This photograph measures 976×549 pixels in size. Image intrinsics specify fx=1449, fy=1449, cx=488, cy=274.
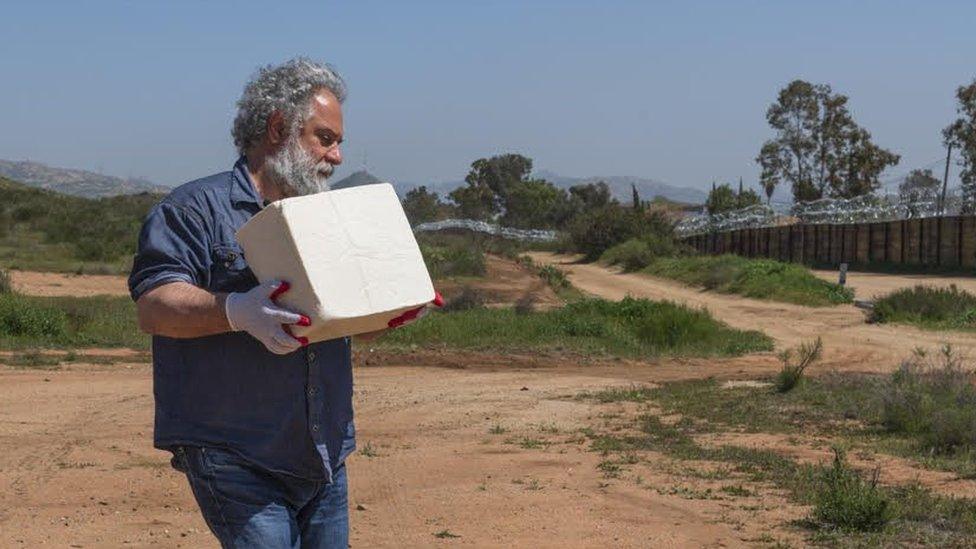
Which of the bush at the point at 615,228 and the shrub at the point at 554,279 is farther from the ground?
the bush at the point at 615,228

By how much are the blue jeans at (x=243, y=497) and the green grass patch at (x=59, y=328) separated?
A: 1528 cm

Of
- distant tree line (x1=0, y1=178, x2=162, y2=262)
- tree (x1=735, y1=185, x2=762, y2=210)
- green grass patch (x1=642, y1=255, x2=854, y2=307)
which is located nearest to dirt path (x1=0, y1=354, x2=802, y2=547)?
green grass patch (x1=642, y1=255, x2=854, y2=307)

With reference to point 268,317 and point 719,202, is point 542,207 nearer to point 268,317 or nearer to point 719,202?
point 719,202

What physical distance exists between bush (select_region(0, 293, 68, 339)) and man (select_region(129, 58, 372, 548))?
16070 millimetres

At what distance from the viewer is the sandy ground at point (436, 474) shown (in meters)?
7.82

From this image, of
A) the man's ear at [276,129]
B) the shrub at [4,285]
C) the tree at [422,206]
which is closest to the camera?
the man's ear at [276,129]

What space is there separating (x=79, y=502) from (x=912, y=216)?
117 ft

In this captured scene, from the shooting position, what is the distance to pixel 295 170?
376cm

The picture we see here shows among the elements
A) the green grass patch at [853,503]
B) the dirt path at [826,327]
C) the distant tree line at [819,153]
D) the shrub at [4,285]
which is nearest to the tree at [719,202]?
the distant tree line at [819,153]

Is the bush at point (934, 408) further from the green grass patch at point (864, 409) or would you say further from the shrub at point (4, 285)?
the shrub at point (4, 285)

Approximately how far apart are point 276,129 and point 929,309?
70.7 ft

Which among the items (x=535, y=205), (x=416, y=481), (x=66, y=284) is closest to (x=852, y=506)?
(x=416, y=481)

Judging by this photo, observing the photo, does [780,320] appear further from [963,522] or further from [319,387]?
[319,387]

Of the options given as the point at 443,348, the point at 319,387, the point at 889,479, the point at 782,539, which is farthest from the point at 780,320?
the point at 319,387
